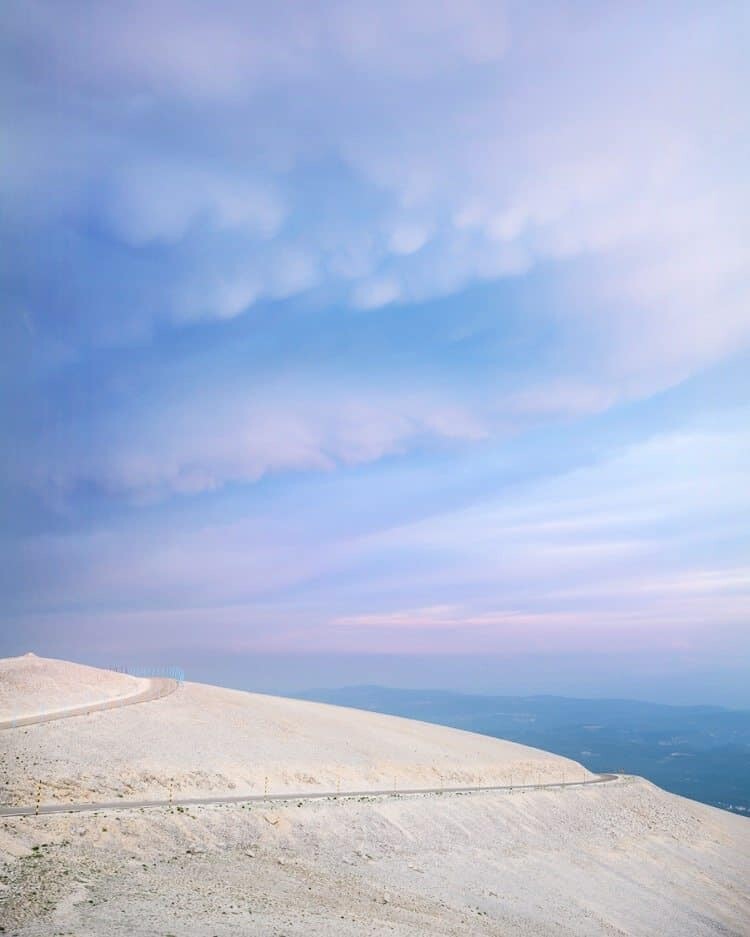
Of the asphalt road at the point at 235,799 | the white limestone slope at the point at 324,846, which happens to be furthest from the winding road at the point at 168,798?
the white limestone slope at the point at 324,846

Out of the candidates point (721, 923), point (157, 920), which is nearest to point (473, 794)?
point (721, 923)

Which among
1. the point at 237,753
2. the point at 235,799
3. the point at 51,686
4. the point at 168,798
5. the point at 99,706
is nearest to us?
the point at 168,798

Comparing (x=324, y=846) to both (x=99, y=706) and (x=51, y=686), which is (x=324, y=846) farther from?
(x=51, y=686)

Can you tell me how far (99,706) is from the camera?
2571 inches

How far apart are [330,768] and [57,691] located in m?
28.6

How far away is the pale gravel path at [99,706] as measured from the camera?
184 feet

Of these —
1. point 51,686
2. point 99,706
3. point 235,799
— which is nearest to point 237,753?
point 235,799

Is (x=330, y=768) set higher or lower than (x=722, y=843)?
higher

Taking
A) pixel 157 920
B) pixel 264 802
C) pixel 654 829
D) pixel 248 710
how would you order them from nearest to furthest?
pixel 157 920
pixel 264 802
pixel 654 829
pixel 248 710

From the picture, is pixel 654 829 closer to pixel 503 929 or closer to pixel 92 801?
pixel 503 929

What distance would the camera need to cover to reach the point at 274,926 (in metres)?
28.7

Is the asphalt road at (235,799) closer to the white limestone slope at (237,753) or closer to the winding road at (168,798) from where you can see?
the winding road at (168,798)

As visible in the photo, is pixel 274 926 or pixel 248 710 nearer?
pixel 274 926

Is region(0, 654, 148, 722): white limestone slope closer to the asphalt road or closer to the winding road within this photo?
the winding road
